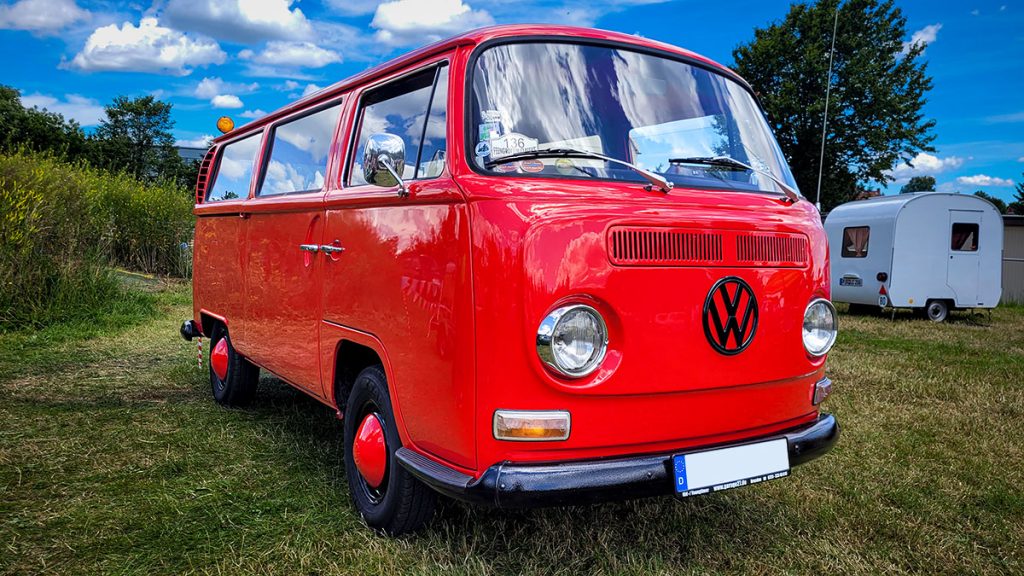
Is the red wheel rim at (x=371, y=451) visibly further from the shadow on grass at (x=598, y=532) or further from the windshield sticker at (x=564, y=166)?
the windshield sticker at (x=564, y=166)

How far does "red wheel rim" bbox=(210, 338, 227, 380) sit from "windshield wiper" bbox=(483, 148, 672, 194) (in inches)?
143

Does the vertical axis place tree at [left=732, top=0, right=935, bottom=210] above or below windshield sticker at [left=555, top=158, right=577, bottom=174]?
above

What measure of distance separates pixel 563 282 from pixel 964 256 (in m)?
14.2

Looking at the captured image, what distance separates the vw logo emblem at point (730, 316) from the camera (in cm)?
281

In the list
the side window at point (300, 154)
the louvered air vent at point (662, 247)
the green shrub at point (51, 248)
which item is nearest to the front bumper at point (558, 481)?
the louvered air vent at point (662, 247)

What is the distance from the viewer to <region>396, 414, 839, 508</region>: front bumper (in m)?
2.49

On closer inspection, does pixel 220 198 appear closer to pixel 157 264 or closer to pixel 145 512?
pixel 145 512

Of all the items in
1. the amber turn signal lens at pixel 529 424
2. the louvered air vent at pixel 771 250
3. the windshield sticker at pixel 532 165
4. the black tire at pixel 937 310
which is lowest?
the black tire at pixel 937 310

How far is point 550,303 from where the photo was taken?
254 centimetres

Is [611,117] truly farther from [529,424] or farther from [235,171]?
[235,171]

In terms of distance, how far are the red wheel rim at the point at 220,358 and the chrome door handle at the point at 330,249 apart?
2304mm

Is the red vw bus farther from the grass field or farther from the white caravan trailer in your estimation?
the white caravan trailer

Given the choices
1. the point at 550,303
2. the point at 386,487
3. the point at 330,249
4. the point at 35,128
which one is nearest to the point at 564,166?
the point at 550,303

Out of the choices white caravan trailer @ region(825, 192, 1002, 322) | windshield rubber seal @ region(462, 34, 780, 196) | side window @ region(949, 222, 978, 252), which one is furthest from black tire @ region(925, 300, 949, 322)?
windshield rubber seal @ region(462, 34, 780, 196)
